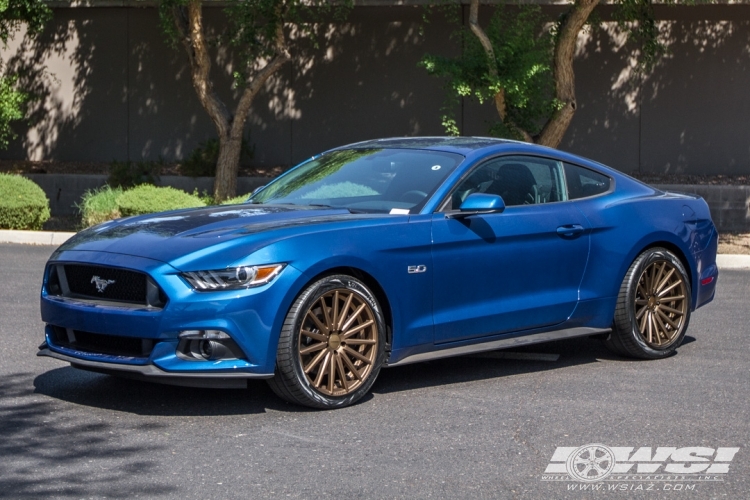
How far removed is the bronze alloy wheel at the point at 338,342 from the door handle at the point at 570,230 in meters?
1.68

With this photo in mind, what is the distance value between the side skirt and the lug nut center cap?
0.45 metres

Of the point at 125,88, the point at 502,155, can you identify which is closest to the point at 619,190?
the point at 502,155

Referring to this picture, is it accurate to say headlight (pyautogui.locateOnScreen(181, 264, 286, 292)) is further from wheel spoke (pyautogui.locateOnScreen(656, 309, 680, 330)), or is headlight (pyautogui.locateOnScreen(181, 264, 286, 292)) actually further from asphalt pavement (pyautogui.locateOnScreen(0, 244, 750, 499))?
wheel spoke (pyautogui.locateOnScreen(656, 309, 680, 330))

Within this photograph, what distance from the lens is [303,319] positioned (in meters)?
6.35

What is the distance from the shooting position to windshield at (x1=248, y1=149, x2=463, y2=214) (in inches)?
285

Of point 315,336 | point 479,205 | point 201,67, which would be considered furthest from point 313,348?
point 201,67

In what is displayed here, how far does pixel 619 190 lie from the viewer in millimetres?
8234

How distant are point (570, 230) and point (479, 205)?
0.99 m

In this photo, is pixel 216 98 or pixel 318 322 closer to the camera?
pixel 318 322

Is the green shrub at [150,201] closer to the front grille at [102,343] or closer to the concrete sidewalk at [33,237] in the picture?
the concrete sidewalk at [33,237]

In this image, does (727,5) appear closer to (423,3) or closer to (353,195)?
(423,3)

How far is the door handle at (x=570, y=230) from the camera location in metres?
7.61

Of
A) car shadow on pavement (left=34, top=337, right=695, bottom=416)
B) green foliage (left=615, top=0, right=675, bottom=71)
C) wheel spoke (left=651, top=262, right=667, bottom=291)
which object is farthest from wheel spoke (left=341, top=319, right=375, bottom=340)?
green foliage (left=615, top=0, right=675, bottom=71)

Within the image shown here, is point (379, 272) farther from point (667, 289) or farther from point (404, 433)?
point (667, 289)
